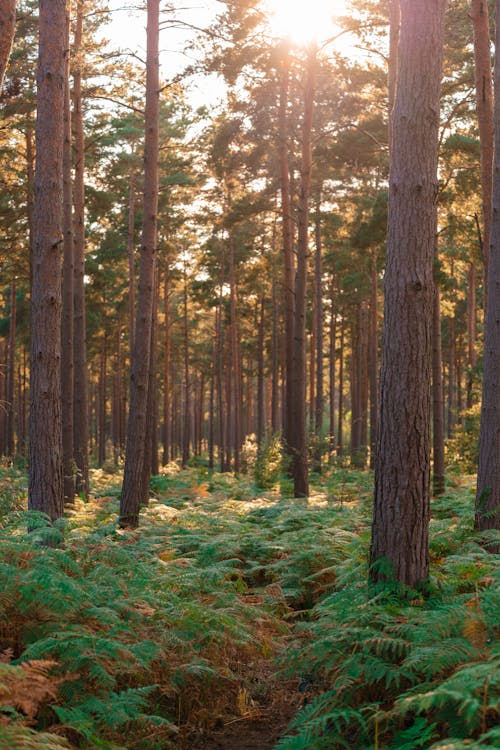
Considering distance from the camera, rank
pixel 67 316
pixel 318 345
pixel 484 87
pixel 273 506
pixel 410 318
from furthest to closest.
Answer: pixel 318 345
pixel 67 316
pixel 273 506
pixel 484 87
pixel 410 318

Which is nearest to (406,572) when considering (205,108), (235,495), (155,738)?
(155,738)

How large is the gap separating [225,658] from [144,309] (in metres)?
7.28

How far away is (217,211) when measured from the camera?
3009 cm

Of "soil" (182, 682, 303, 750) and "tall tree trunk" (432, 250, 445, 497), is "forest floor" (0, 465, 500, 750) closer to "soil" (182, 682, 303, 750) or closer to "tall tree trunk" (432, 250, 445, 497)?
"soil" (182, 682, 303, 750)

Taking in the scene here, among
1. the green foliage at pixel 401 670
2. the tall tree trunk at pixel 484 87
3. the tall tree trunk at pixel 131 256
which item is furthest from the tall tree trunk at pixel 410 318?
the tall tree trunk at pixel 131 256

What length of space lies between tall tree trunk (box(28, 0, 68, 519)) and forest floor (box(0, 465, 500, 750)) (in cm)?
88

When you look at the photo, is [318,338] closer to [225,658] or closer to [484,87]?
[484,87]

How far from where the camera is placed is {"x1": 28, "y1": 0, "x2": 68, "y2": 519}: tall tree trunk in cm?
858

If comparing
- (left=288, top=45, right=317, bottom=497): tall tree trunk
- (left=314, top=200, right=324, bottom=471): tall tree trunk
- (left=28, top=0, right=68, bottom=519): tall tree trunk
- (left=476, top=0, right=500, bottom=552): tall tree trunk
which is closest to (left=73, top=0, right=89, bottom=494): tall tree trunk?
(left=288, top=45, right=317, bottom=497): tall tree trunk

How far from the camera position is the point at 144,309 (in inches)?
488

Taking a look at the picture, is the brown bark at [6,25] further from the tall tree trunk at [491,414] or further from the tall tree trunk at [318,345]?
the tall tree trunk at [318,345]

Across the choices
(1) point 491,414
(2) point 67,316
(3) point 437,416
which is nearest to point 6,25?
(2) point 67,316

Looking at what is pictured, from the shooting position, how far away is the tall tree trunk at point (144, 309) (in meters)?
12.1

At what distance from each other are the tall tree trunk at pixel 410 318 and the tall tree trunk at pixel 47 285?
4.16 metres
